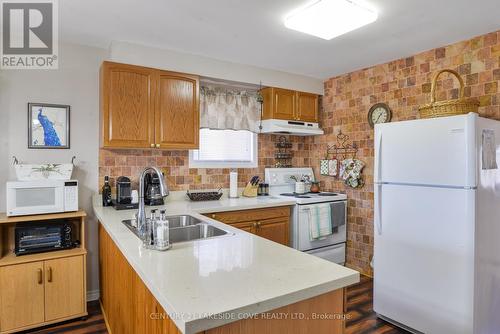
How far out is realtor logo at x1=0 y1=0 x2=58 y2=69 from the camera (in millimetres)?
2107

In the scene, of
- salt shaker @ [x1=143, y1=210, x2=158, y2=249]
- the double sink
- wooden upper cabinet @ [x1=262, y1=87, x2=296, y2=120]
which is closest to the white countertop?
salt shaker @ [x1=143, y1=210, x2=158, y2=249]

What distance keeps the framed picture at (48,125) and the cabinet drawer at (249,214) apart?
4.86 ft

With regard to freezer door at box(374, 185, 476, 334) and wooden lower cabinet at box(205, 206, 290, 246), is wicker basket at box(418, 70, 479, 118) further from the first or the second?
wooden lower cabinet at box(205, 206, 290, 246)

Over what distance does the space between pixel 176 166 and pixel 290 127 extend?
1.38 m

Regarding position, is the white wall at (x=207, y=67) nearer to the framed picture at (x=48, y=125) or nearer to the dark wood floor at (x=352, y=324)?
the framed picture at (x=48, y=125)

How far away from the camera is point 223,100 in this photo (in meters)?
3.40

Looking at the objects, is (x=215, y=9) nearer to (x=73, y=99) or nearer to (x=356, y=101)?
(x=73, y=99)

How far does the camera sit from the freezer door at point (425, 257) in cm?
201

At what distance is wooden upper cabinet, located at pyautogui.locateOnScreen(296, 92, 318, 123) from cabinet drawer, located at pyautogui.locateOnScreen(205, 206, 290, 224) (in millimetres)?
1214

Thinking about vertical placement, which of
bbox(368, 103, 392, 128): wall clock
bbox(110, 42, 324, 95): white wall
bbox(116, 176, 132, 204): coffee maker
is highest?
bbox(110, 42, 324, 95): white wall

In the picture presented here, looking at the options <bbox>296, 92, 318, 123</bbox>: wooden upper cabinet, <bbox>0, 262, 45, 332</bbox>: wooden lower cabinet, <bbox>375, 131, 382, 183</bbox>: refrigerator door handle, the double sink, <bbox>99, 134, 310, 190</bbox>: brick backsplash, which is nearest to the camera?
the double sink

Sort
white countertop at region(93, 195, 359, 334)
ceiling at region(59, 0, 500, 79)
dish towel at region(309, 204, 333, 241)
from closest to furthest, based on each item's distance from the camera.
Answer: white countertop at region(93, 195, 359, 334) → ceiling at region(59, 0, 500, 79) → dish towel at region(309, 204, 333, 241)

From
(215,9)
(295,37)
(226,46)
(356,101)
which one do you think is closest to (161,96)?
(226,46)

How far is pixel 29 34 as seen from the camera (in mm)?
2441
